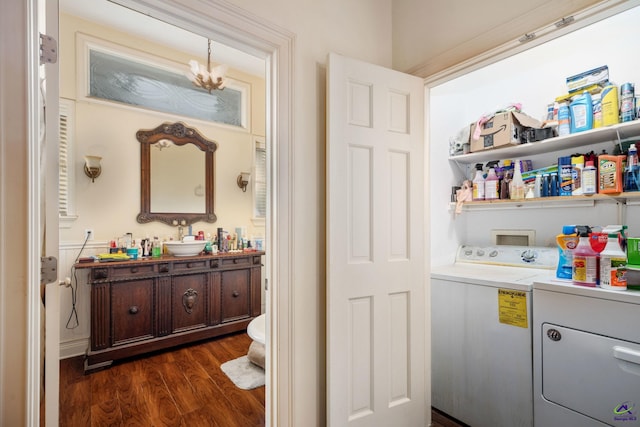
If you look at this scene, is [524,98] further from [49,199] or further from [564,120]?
[49,199]

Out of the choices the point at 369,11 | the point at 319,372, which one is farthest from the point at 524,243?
the point at 369,11

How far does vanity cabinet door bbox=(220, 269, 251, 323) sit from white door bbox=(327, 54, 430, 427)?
2088mm

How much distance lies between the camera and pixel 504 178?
Answer: 2312 mm

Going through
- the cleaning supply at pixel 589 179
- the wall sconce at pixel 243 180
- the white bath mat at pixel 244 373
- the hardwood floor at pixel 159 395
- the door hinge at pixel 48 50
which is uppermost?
the door hinge at pixel 48 50

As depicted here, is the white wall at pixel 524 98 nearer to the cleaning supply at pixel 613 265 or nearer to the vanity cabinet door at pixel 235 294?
the cleaning supply at pixel 613 265

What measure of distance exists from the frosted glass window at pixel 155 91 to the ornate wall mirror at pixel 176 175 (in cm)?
25

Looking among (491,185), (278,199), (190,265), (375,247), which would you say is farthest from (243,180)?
(491,185)

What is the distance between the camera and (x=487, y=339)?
5.73ft

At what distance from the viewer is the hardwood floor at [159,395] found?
1927mm

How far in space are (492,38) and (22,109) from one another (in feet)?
6.37

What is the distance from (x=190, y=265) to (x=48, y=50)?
7.61 feet

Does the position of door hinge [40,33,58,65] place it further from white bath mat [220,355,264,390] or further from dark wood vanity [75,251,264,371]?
white bath mat [220,355,264,390]

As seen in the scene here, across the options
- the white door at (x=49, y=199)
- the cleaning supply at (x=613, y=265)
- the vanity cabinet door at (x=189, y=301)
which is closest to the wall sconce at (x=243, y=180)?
Result: the vanity cabinet door at (x=189, y=301)

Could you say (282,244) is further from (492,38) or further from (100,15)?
(100,15)
